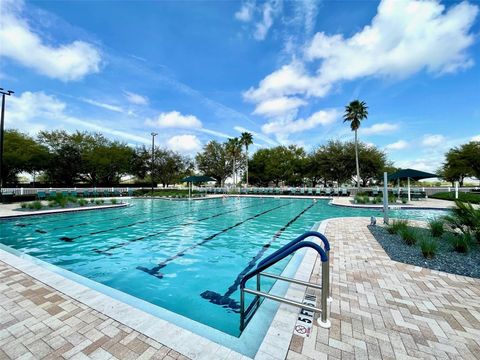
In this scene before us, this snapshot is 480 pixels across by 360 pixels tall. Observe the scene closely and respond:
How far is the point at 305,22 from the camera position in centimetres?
→ 1089

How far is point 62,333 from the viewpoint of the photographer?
2.03m

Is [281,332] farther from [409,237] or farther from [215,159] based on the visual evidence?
[215,159]

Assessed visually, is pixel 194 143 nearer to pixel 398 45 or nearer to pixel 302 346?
pixel 398 45

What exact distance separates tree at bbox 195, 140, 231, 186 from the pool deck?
37.8 m

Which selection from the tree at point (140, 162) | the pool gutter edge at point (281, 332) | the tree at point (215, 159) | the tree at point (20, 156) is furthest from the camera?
the tree at point (215, 159)

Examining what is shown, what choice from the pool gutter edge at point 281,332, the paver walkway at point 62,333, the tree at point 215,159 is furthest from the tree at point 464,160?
the paver walkway at point 62,333

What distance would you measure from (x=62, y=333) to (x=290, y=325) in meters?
2.24

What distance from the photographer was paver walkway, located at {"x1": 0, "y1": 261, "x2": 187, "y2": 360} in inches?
69.6

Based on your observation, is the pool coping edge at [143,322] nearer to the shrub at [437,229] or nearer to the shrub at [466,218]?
the shrub at [466,218]

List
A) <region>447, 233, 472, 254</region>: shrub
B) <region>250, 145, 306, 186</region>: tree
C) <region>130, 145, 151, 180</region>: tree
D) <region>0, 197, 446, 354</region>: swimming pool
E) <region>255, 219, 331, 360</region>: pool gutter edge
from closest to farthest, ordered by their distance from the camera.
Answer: <region>255, 219, 331, 360</region>: pool gutter edge
<region>0, 197, 446, 354</region>: swimming pool
<region>447, 233, 472, 254</region>: shrub
<region>130, 145, 151, 180</region>: tree
<region>250, 145, 306, 186</region>: tree

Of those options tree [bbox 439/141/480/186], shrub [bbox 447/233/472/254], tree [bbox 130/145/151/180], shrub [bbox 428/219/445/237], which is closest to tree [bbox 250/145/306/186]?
tree [bbox 130/145/151/180]

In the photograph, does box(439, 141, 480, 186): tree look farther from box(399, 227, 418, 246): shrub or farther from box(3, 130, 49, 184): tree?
box(3, 130, 49, 184): tree

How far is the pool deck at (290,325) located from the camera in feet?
5.83

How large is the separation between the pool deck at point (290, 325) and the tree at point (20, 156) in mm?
29492
